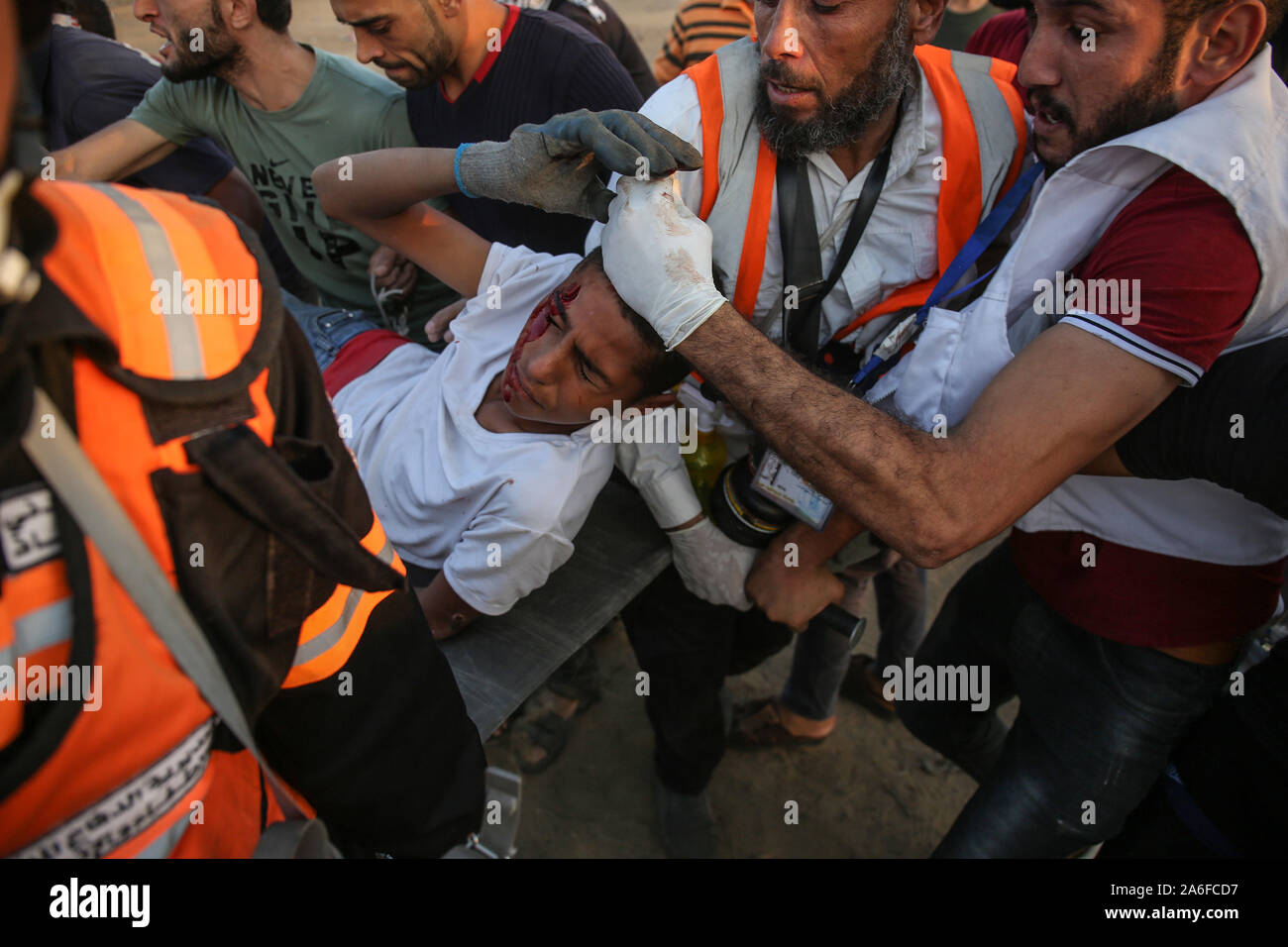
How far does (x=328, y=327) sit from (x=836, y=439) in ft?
5.91

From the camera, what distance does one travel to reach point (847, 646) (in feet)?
9.28

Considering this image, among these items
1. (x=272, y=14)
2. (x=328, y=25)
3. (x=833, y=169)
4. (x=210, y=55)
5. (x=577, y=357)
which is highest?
(x=833, y=169)

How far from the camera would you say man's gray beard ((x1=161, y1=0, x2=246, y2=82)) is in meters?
2.44

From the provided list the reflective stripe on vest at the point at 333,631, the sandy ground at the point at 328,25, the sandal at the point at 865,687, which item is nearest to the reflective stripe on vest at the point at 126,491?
the reflective stripe on vest at the point at 333,631

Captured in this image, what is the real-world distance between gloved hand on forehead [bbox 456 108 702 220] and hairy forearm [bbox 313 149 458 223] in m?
0.09

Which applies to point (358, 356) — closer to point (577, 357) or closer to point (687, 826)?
point (577, 357)

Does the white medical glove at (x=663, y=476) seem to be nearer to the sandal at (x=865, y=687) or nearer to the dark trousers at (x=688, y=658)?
the dark trousers at (x=688, y=658)

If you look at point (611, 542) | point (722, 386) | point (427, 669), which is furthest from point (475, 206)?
point (427, 669)

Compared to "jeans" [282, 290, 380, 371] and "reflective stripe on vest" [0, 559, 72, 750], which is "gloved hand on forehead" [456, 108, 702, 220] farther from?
"reflective stripe on vest" [0, 559, 72, 750]

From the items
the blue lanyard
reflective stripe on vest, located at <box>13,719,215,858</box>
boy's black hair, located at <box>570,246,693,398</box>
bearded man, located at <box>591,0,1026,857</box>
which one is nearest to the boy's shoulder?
boy's black hair, located at <box>570,246,693,398</box>

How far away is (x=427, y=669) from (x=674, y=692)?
60.1 inches

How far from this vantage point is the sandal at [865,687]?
3.26 meters

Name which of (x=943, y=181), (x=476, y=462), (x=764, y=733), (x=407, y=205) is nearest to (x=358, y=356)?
(x=407, y=205)

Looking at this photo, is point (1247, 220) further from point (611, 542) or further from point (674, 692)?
point (674, 692)
